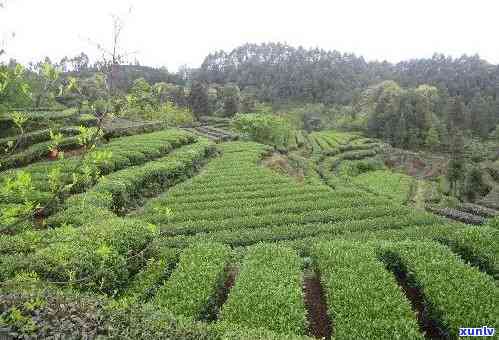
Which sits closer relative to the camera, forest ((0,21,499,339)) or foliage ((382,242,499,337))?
forest ((0,21,499,339))

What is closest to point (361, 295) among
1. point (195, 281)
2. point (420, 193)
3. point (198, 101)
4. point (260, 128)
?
point (195, 281)

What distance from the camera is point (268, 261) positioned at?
12.2 meters

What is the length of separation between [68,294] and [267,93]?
11244 cm

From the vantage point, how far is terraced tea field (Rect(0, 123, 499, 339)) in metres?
8.80

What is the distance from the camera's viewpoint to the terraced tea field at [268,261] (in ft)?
28.9

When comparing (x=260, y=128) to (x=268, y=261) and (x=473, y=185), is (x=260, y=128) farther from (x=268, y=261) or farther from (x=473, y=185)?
(x=268, y=261)

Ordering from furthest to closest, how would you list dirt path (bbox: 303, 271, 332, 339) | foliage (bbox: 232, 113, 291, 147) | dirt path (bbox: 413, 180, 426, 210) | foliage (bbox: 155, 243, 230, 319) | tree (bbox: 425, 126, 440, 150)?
tree (bbox: 425, 126, 440, 150) → foliage (bbox: 232, 113, 291, 147) → dirt path (bbox: 413, 180, 426, 210) → dirt path (bbox: 303, 271, 332, 339) → foliage (bbox: 155, 243, 230, 319)

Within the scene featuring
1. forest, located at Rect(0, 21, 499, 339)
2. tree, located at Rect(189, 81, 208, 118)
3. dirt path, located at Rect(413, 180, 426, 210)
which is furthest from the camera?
A: tree, located at Rect(189, 81, 208, 118)

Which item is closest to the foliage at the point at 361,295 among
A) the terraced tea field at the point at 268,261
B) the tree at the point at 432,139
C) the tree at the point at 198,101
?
the terraced tea field at the point at 268,261

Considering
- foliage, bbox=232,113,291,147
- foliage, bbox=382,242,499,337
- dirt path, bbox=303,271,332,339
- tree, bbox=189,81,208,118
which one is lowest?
dirt path, bbox=303,271,332,339

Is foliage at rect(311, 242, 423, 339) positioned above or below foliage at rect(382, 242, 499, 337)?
below

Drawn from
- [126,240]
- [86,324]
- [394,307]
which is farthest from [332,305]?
[126,240]

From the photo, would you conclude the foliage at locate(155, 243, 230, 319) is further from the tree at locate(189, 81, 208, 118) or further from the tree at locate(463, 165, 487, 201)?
the tree at locate(189, 81, 208, 118)

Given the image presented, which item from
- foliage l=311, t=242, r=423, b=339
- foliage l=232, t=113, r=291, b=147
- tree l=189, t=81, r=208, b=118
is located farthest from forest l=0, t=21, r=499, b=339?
tree l=189, t=81, r=208, b=118
